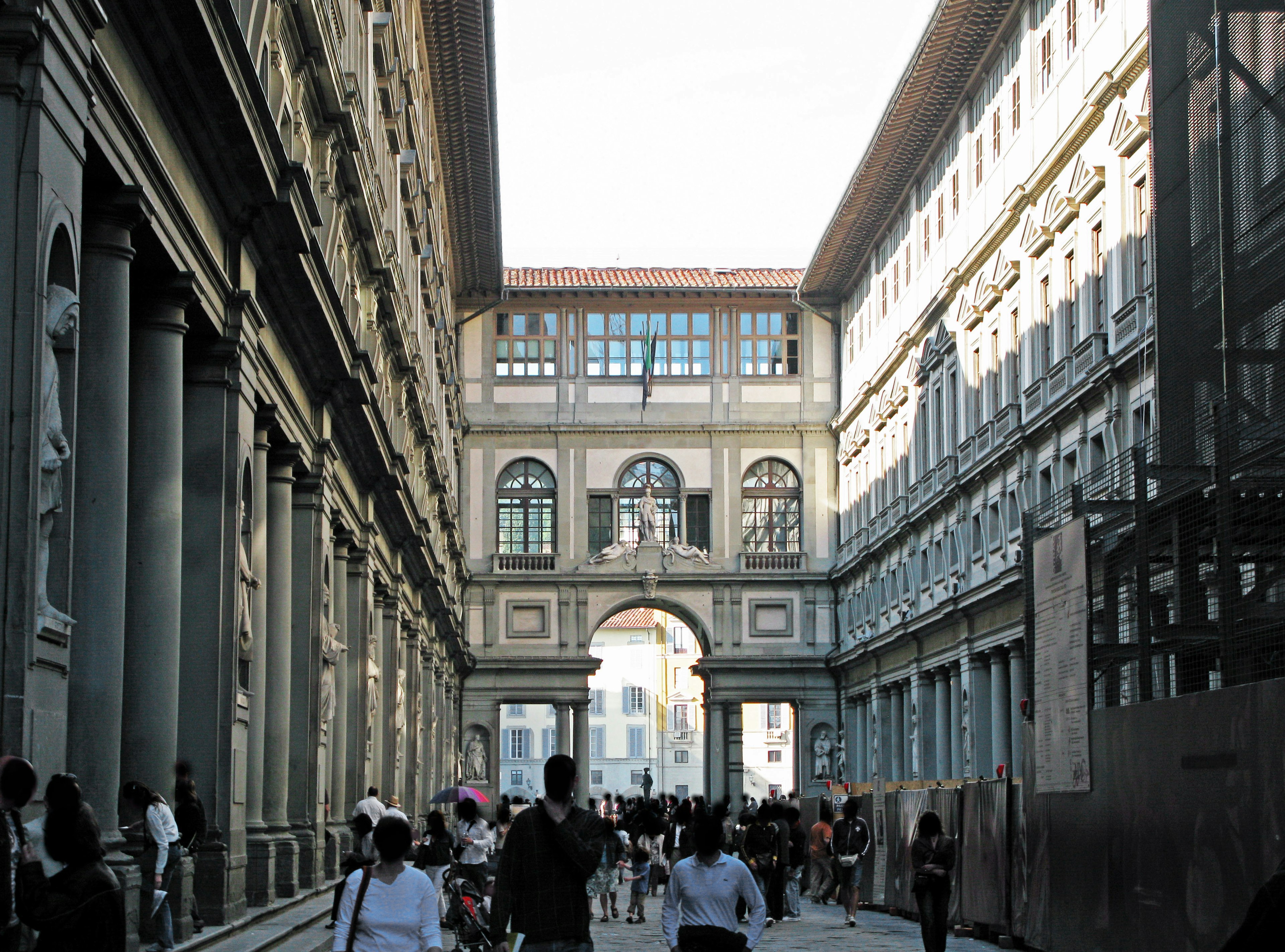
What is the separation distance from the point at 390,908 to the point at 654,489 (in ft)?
186

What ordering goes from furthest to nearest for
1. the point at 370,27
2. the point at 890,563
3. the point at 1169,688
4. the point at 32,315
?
the point at 890,563 < the point at 370,27 < the point at 1169,688 < the point at 32,315

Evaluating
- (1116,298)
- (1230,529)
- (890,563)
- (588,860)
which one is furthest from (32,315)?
(890,563)

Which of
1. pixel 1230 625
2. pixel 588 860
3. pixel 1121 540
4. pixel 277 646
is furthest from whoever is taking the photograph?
pixel 277 646

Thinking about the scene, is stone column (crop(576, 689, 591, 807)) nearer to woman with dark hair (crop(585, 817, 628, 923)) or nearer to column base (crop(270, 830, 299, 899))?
woman with dark hair (crop(585, 817, 628, 923))

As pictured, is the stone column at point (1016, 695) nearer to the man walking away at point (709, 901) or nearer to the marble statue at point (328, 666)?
the marble statue at point (328, 666)

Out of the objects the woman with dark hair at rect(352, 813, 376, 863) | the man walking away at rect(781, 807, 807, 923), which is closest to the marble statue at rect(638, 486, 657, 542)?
the man walking away at rect(781, 807, 807, 923)

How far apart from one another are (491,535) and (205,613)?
45.0 metres

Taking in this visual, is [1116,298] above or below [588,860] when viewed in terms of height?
above

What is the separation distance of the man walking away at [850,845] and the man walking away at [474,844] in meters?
8.05

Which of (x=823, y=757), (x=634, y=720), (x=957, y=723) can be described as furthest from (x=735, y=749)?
(x=634, y=720)

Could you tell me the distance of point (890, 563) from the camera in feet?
180

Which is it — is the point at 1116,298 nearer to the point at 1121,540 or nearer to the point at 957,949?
the point at 957,949

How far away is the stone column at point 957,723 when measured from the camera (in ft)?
153

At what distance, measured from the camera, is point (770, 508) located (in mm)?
64750
